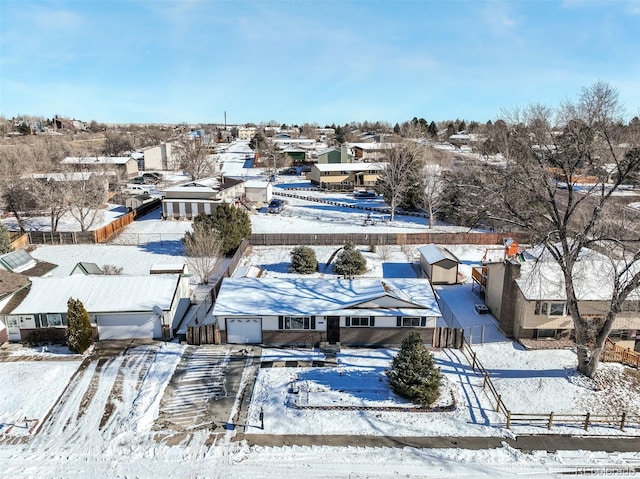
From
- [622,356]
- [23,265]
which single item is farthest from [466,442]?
[23,265]

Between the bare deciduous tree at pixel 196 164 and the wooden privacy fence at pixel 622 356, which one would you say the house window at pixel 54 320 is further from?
the bare deciduous tree at pixel 196 164

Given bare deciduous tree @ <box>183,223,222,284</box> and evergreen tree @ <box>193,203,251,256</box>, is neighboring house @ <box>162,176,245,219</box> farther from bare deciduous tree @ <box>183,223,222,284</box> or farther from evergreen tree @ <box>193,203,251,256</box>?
bare deciduous tree @ <box>183,223,222,284</box>

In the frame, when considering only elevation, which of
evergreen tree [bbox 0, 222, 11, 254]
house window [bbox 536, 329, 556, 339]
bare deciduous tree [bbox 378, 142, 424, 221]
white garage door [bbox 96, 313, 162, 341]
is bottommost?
house window [bbox 536, 329, 556, 339]

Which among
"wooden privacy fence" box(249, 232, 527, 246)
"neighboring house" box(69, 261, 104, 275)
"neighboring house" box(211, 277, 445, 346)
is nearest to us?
"neighboring house" box(211, 277, 445, 346)

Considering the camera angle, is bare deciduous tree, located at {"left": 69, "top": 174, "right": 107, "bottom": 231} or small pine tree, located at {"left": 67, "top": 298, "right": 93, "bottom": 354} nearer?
small pine tree, located at {"left": 67, "top": 298, "right": 93, "bottom": 354}

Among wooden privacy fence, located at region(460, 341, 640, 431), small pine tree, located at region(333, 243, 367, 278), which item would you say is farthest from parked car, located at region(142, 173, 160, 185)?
wooden privacy fence, located at region(460, 341, 640, 431)

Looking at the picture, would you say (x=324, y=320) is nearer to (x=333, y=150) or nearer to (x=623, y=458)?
(x=623, y=458)

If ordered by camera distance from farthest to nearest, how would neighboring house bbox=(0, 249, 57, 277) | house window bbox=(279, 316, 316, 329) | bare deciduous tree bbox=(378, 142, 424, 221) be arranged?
bare deciduous tree bbox=(378, 142, 424, 221) → neighboring house bbox=(0, 249, 57, 277) → house window bbox=(279, 316, 316, 329)
